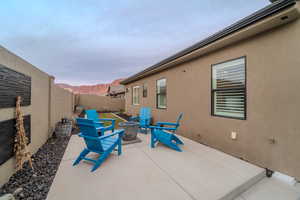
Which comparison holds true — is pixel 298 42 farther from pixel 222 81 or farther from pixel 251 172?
pixel 251 172

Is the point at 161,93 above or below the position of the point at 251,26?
below

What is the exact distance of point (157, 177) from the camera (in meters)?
1.99

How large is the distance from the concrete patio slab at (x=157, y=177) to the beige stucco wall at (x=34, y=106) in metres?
0.71

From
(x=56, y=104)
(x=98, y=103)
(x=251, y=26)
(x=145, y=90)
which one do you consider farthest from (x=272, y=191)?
(x=98, y=103)

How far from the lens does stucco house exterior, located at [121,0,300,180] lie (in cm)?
203

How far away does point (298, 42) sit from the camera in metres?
1.96

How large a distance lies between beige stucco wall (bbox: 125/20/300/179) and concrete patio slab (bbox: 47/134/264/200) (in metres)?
0.38

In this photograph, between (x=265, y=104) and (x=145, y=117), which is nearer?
(x=265, y=104)

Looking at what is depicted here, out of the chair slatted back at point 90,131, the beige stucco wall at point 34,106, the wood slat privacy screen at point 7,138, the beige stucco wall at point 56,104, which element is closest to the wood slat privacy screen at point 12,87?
the beige stucco wall at point 34,106

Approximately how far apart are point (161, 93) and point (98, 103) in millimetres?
10635

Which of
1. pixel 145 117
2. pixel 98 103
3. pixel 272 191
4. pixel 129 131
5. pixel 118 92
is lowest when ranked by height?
pixel 272 191

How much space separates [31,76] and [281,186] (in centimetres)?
527

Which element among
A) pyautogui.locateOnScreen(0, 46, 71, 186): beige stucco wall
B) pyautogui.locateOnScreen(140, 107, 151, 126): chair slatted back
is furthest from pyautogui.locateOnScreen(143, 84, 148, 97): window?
pyautogui.locateOnScreen(0, 46, 71, 186): beige stucco wall

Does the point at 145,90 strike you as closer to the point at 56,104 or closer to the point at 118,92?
the point at 56,104
